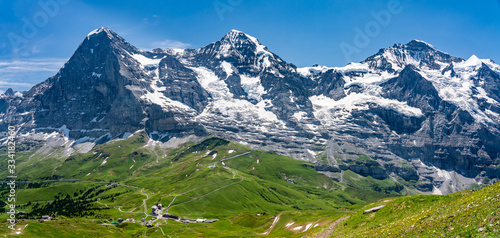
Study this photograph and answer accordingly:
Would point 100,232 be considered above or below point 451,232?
below

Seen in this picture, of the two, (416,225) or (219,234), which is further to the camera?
(219,234)

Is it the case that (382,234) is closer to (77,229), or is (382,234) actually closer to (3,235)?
(3,235)

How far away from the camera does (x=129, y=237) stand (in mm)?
154125

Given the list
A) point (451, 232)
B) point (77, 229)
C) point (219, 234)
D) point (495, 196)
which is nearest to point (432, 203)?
point (495, 196)

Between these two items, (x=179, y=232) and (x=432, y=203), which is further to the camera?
(x=179, y=232)

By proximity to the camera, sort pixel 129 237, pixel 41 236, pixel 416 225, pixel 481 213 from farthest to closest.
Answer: pixel 129 237 → pixel 41 236 → pixel 416 225 → pixel 481 213

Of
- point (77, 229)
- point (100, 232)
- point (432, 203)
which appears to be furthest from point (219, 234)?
point (432, 203)

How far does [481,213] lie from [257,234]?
10692 centimetres

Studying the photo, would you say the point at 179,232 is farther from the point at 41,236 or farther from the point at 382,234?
the point at 382,234

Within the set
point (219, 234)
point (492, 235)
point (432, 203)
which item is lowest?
point (219, 234)

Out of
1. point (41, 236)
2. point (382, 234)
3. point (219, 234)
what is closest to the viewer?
point (382, 234)

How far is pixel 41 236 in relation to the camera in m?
126

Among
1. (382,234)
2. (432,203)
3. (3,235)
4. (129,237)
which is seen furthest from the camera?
(129,237)

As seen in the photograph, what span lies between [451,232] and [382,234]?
12894 mm
